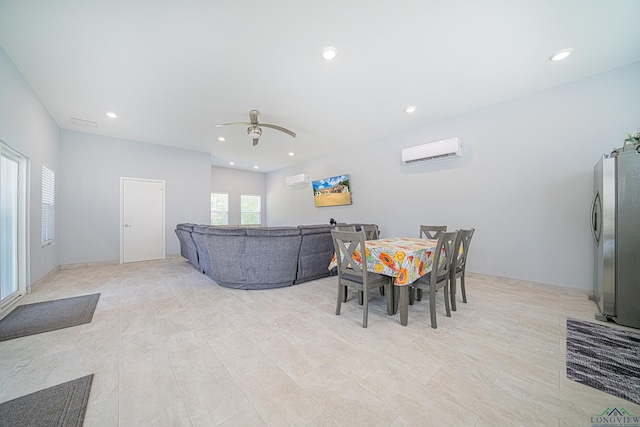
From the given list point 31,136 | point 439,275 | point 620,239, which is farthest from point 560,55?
point 31,136

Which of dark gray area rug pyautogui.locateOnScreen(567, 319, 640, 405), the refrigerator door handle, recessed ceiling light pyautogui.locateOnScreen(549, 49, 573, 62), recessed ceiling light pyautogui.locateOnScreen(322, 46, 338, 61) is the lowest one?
dark gray area rug pyautogui.locateOnScreen(567, 319, 640, 405)

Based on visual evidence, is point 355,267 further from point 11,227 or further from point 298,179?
point 298,179

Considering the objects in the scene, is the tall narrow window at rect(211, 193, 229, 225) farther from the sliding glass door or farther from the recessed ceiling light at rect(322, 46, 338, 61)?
the recessed ceiling light at rect(322, 46, 338, 61)

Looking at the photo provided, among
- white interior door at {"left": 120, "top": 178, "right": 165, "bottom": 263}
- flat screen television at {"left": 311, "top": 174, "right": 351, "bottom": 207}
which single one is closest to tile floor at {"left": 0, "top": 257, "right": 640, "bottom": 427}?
white interior door at {"left": 120, "top": 178, "right": 165, "bottom": 263}

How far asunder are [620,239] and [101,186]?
8.43 meters

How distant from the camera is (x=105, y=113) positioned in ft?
13.2

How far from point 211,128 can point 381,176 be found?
382 centimetres

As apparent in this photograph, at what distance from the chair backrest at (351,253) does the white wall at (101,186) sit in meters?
5.35

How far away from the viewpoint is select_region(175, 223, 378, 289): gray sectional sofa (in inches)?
131

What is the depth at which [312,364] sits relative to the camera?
1691mm

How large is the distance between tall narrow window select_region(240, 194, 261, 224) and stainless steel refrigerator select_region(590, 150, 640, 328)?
28.7ft

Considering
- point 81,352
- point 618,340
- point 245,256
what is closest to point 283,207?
point 245,256

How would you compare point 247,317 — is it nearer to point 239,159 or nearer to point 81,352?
point 81,352

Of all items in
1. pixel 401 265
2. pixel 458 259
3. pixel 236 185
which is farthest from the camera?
pixel 236 185
